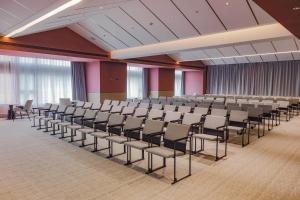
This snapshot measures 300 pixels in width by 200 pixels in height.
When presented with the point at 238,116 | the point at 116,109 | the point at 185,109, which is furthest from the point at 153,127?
the point at 116,109

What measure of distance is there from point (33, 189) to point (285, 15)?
208 inches

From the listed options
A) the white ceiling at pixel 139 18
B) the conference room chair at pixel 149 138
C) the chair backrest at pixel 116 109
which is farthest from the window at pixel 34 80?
the conference room chair at pixel 149 138

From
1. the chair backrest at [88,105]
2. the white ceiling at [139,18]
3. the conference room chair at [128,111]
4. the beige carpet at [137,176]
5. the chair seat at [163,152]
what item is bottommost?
the beige carpet at [137,176]

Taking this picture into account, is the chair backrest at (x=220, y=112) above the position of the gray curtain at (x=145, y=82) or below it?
below

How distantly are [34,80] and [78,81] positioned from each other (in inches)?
91.6

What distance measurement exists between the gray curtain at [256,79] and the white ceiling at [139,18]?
512 cm

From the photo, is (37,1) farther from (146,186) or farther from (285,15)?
(285,15)

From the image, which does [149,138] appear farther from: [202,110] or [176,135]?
[202,110]

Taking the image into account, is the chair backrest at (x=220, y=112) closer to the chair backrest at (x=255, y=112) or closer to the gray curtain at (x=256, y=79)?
the chair backrest at (x=255, y=112)

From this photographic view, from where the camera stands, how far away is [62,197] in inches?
127

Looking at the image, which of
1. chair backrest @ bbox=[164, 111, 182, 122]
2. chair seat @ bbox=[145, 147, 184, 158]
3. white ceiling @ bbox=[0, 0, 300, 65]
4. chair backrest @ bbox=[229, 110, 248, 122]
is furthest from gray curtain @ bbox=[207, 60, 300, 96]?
chair seat @ bbox=[145, 147, 184, 158]

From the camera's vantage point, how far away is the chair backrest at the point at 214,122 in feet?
17.0

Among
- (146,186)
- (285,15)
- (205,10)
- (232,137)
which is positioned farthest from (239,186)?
(205,10)

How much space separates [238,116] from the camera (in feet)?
20.4
